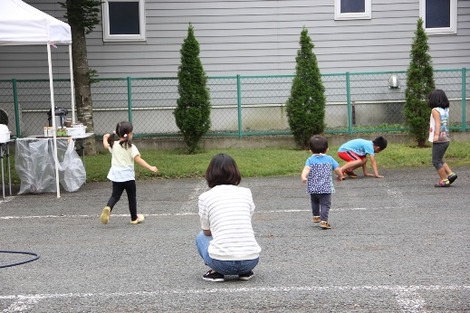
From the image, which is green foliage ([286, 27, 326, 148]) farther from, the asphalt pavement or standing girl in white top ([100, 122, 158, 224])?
standing girl in white top ([100, 122, 158, 224])

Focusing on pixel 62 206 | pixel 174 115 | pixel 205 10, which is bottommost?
pixel 62 206

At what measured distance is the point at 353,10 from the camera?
18672mm

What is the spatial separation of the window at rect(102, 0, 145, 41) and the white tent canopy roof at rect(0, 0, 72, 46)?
5.99 m

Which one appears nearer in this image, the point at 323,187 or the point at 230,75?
the point at 323,187

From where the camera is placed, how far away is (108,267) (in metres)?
7.49

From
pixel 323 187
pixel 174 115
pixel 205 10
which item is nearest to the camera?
pixel 323 187

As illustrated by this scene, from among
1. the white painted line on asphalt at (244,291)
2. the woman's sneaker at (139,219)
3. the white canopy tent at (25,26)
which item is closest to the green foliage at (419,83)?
the white canopy tent at (25,26)

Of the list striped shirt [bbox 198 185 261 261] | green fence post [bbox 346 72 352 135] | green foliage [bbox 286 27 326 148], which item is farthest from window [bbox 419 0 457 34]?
striped shirt [bbox 198 185 261 261]

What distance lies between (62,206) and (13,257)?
3.48 m

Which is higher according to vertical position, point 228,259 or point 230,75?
point 230,75

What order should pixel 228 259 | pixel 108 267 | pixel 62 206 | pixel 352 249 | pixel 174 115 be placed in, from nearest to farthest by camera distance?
1. pixel 228 259
2. pixel 108 267
3. pixel 352 249
4. pixel 62 206
5. pixel 174 115

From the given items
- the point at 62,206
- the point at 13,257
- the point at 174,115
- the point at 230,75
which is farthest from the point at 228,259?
the point at 230,75

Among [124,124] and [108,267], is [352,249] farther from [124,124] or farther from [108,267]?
[124,124]

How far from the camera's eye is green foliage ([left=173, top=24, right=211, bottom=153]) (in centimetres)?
1666
